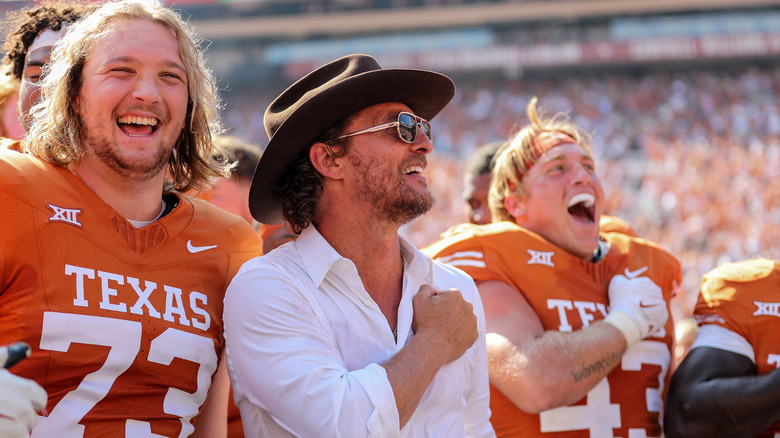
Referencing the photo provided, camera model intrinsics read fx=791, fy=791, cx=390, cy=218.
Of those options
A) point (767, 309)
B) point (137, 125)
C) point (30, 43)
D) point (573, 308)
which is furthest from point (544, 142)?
point (30, 43)

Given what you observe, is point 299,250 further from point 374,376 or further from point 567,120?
point 567,120

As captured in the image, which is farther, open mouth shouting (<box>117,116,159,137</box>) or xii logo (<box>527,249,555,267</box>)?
xii logo (<box>527,249,555,267</box>)

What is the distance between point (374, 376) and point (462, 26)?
30.7m

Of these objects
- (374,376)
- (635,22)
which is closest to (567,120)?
(374,376)

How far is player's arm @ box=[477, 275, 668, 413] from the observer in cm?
298

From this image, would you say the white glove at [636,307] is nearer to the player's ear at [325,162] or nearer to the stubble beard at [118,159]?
the player's ear at [325,162]

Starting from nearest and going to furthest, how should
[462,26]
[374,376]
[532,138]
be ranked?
[374,376]
[532,138]
[462,26]

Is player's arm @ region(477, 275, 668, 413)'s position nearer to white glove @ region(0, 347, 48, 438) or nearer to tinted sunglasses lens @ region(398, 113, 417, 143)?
tinted sunglasses lens @ region(398, 113, 417, 143)

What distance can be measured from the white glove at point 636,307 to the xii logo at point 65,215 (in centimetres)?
204

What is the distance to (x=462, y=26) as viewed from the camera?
31.5 metres

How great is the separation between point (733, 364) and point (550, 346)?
2.42 ft

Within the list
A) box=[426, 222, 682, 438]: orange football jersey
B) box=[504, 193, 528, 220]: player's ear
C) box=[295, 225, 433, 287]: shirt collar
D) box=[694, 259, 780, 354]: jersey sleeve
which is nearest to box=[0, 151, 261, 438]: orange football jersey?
box=[295, 225, 433, 287]: shirt collar

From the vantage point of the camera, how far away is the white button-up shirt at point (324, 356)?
6.50 feet

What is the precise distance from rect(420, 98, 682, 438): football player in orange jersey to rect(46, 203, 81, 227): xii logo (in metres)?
1.61
